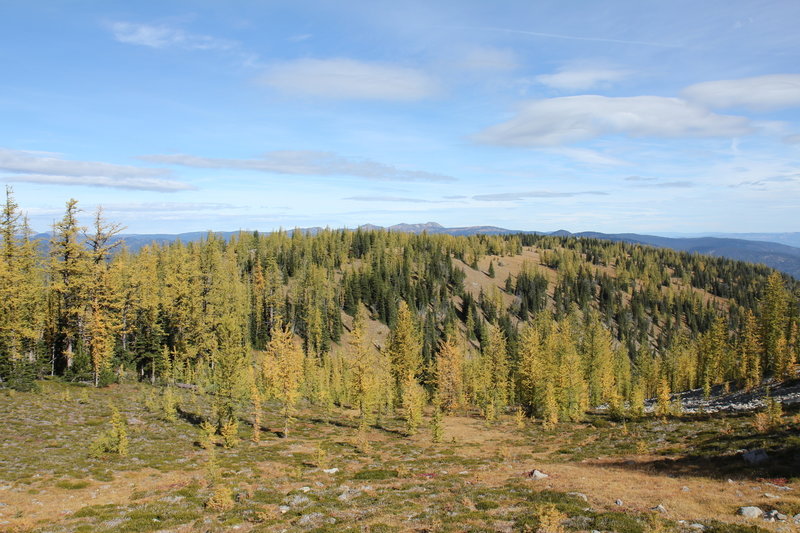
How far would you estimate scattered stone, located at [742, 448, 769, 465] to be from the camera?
80.3 feet

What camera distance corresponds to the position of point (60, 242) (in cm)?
4822

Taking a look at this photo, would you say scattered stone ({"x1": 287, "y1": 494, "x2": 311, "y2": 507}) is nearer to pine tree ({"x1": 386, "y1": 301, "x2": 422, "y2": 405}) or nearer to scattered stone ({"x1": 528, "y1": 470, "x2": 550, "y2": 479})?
scattered stone ({"x1": 528, "y1": 470, "x2": 550, "y2": 479})

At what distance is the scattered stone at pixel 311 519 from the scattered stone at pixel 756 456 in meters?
25.7

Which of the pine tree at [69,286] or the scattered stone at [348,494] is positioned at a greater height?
the pine tree at [69,286]

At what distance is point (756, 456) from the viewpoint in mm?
24969

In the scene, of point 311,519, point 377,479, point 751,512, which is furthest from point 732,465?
point 311,519

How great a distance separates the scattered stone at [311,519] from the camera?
18197mm

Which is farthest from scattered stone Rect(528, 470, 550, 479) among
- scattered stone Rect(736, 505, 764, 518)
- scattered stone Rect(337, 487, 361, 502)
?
scattered stone Rect(736, 505, 764, 518)

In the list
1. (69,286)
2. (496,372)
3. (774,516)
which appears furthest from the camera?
(496,372)

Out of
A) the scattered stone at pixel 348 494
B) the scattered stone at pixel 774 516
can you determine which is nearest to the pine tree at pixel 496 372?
the scattered stone at pixel 348 494

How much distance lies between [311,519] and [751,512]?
60.7 ft

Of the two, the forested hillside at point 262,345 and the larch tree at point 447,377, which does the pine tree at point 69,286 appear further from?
the larch tree at point 447,377

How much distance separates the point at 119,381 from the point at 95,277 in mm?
13479

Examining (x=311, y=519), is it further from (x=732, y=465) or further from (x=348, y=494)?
(x=732, y=465)
